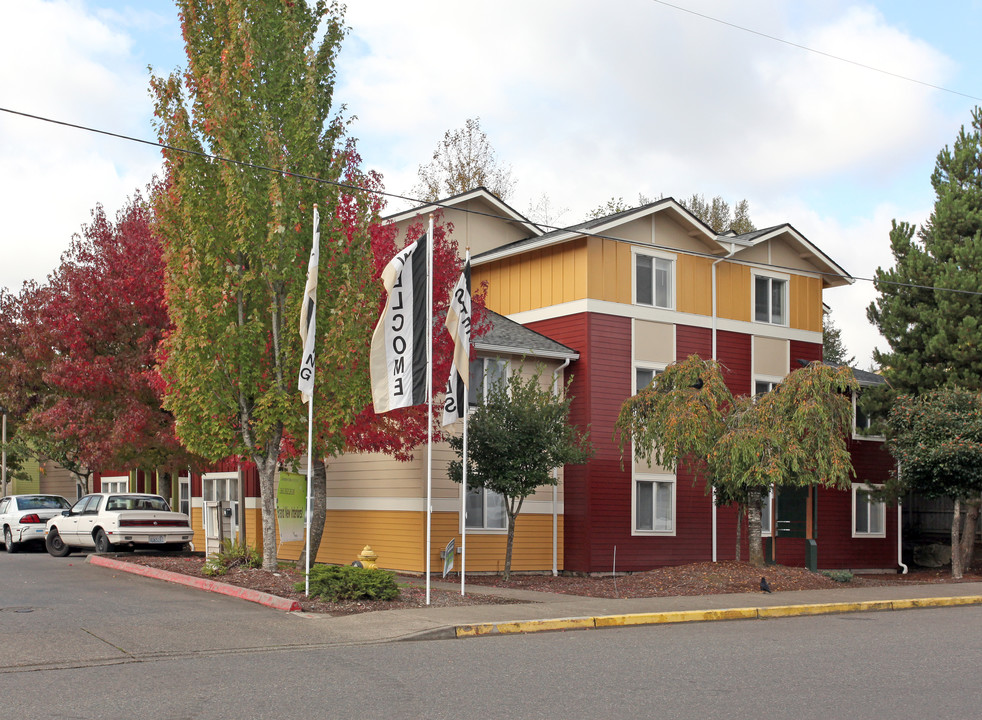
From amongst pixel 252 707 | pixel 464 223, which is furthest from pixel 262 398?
pixel 464 223

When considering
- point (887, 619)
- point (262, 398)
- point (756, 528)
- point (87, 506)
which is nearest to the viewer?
point (887, 619)

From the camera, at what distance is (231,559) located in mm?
18953

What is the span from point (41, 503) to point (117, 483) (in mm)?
6819

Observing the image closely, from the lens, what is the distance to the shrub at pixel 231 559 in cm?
1858

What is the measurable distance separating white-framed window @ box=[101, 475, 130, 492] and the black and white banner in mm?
23412

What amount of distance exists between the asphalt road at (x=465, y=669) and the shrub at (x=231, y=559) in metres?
3.38

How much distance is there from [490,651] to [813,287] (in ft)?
64.0

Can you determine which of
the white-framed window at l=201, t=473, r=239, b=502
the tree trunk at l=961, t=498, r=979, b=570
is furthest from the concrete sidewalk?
the tree trunk at l=961, t=498, r=979, b=570

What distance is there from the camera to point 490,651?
453 inches

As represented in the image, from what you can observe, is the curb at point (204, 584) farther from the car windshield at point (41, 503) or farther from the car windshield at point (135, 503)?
the car windshield at point (41, 503)

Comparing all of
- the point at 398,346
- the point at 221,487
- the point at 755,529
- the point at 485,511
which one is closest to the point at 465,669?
the point at 398,346

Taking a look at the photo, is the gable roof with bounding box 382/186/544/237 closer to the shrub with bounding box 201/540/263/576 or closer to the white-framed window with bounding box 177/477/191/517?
the shrub with bounding box 201/540/263/576

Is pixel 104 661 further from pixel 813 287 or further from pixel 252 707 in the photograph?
pixel 813 287

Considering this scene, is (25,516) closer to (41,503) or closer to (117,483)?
(41,503)
